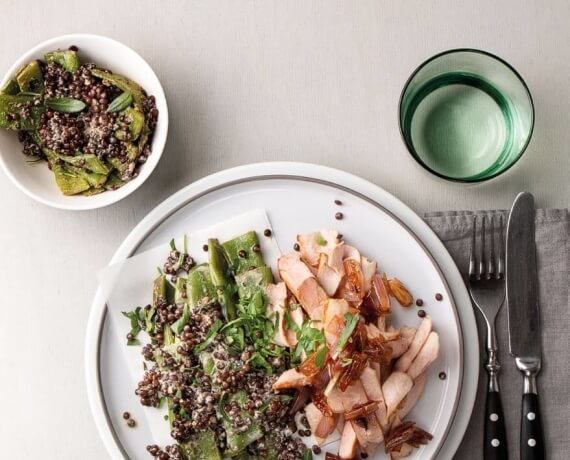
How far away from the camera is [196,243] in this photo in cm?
152

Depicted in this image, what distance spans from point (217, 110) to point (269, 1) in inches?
11.5

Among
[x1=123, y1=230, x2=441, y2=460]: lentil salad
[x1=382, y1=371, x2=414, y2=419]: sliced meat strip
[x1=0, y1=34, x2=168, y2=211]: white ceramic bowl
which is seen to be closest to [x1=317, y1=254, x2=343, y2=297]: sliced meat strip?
[x1=123, y1=230, x2=441, y2=460]: lentil salad

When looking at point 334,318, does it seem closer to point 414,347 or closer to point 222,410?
point 414,347

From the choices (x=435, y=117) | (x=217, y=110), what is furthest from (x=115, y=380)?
(x=435, y=117)

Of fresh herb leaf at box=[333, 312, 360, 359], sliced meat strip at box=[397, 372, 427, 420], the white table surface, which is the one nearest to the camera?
fresh herb leaf at box=[333, 312, 360, 359]

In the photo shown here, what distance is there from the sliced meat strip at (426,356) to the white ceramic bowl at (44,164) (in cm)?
A: 68

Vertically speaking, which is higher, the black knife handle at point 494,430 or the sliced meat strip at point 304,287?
the sliced meat strip at point 304,287

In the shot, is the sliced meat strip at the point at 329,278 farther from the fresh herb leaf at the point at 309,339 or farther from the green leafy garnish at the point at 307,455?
the green leafy garnish at the point at 307,455

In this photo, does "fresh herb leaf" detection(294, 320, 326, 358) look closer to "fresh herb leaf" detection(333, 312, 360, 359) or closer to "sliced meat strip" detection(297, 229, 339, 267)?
"fresh herb leaf" detection(333, 312, 360, 359)

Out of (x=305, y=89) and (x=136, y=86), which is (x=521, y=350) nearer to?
(x=305, y=89)

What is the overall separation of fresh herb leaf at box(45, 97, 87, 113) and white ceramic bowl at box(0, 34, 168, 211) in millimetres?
96

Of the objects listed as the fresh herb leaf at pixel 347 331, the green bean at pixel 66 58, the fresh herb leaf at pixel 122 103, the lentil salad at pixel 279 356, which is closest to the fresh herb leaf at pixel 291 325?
the lentil salad at pixel 279 356

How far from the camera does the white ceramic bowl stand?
58.0 inches

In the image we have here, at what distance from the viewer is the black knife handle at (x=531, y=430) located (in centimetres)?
147
